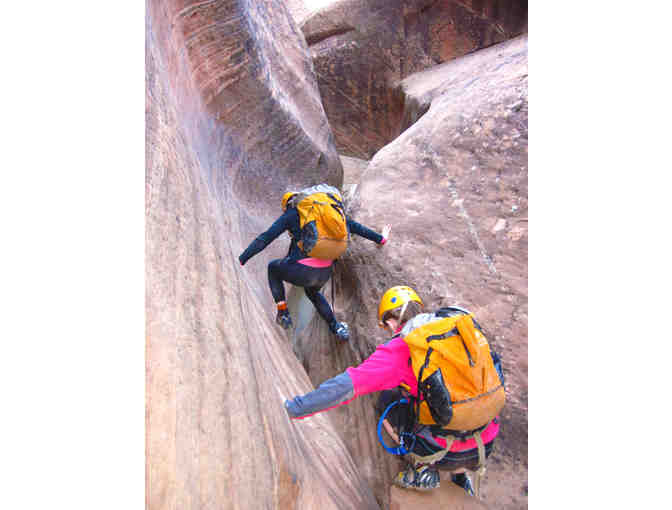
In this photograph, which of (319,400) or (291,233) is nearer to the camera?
(319,400)

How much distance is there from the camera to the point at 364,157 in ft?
35.7

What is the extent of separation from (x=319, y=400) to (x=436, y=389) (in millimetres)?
621

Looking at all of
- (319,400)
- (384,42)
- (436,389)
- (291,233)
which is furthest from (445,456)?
(384,42)

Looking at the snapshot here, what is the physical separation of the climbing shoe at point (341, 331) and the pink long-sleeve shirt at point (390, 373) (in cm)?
143

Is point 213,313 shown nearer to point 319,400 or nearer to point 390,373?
point 319,400

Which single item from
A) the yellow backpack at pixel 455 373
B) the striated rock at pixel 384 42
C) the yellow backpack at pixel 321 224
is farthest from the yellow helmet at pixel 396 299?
the striated rock at pixel 384 42

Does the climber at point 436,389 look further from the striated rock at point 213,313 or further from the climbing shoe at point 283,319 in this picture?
the climbing shoe at point 283,319

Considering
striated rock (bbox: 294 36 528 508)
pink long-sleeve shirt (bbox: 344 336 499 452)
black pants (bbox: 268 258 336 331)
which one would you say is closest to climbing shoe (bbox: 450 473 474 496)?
striated rock (bbox: 294 36 528 508)

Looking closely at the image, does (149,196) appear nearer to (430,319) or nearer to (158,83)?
(158,83)

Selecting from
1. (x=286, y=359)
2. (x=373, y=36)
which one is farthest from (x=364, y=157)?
(x=286, y=359)

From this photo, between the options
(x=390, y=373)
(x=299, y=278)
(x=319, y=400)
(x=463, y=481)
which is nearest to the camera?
(x=319, y=400)

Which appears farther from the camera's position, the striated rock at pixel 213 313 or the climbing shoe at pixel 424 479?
the climbing shoe at pixel 424 479

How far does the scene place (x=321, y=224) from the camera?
3.39 metres

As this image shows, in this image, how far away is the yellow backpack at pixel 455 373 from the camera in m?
2.06
